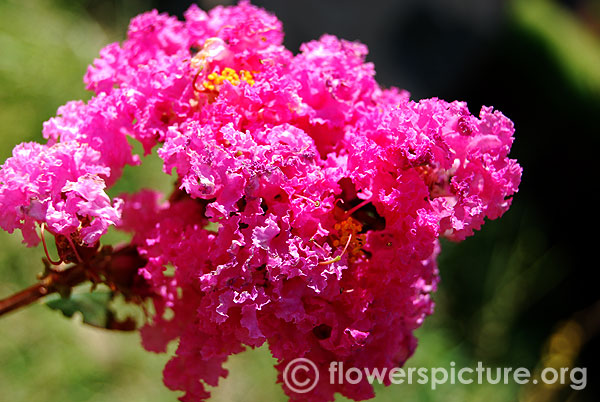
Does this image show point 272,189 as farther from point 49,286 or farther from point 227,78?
point 49,286

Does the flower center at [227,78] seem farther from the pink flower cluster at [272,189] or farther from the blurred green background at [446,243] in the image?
the blurred green background at [446,243]

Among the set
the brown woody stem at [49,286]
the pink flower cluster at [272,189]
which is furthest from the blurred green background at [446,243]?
the brown woody stem at [49,286]

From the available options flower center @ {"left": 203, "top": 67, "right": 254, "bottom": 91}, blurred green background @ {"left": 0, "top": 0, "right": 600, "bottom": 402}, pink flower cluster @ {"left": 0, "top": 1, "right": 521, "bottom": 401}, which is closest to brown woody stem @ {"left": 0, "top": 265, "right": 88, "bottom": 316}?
pink flower cluster @ {"left": 0, "top": 1, "right": 521, "bottom": 401}

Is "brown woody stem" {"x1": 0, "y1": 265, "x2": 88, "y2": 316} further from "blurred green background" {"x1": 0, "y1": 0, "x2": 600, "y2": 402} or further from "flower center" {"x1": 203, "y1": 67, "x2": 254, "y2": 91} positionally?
"blurred green background" {"x1": 0, "y1": 0, "x2": 600, "y2": 402}

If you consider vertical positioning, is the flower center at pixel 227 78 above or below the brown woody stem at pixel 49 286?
above

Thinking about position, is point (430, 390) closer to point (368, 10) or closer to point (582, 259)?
point (582, 259)

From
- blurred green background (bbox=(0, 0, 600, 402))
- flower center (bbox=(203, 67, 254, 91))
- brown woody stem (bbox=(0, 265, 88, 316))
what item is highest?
blurred green background (bbox=(0, 0, 600, 402))
